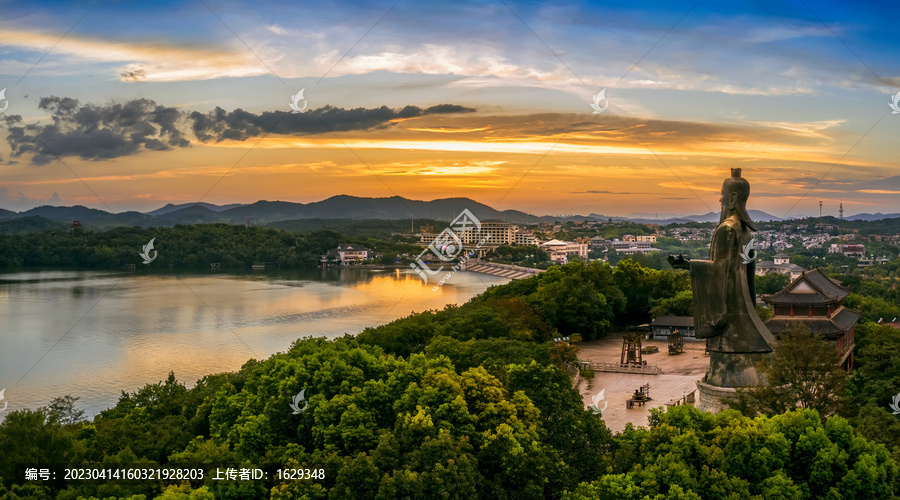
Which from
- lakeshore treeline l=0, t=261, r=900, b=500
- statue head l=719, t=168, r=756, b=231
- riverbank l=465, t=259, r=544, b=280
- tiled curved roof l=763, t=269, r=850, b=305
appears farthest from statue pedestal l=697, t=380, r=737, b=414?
riverbank l=465, t=259, r=544, b=280

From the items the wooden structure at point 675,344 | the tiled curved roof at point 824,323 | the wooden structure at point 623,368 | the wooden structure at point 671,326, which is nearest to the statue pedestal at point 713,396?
the tiled curved roof at point 824,323

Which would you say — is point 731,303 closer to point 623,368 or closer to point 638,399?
point 638,399

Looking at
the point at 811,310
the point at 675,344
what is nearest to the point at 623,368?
the point at 675,344

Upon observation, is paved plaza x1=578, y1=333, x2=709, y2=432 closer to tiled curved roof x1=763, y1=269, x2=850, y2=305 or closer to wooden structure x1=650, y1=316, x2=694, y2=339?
wooden structure x1=650, y1=316, x2=694, y2=339

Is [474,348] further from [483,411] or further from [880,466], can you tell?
[880,466]

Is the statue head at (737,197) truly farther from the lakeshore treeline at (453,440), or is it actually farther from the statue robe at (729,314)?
the lakeshore treeline at (453,440)
